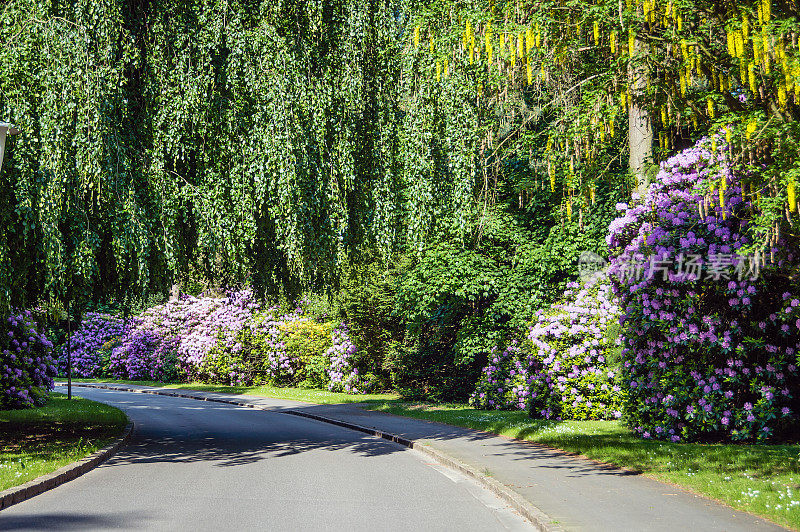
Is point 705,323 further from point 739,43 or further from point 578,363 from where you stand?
point 739,43

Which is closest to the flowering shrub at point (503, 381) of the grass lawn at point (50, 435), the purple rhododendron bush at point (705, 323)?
the purple rhododendron bush at point (705, 323)

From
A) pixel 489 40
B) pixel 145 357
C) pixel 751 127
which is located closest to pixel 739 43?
pixel 751 127

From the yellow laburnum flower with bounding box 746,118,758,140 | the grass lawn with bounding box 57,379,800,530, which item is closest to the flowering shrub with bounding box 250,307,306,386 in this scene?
the grass lawn with bounding box 57,379,800,530

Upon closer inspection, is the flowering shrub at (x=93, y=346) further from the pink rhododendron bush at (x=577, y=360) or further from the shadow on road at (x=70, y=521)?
the shadow on road at (x=70, y=521)

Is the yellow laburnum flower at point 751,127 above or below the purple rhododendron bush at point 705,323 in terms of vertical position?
above

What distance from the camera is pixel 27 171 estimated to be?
10.4m

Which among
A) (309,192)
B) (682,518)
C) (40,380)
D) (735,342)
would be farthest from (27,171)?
(40,380)

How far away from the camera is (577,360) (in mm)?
18000

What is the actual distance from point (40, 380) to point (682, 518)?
70.7ft

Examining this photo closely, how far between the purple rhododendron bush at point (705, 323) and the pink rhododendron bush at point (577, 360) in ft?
10.2

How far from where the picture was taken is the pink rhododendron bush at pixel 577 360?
58.3 feet

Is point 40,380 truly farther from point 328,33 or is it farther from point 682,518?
point 682,518

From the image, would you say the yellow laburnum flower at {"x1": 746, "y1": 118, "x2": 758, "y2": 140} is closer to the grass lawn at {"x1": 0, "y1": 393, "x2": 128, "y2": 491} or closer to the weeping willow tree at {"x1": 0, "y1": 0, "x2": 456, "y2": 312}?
the weeping willow tree at {"x1": 0, "y1": 0, "x2": 456, "y2": 312}

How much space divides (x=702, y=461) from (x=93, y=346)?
146 ft
